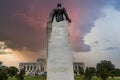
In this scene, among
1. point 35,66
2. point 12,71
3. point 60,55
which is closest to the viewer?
point 60,55

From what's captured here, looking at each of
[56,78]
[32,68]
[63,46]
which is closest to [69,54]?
[63,46]

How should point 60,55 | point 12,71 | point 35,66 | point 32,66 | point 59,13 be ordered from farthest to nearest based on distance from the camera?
point 32,66
point 35,66
point 12,71
point 59,13
point 60,55

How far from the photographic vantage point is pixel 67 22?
54.2 feet

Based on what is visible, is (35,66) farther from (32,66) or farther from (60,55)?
(60,55)

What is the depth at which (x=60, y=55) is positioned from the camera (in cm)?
1582

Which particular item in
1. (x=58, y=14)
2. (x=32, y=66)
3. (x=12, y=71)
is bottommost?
(x=58, y=14)

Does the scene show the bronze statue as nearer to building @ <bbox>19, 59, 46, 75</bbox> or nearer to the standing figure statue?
the standing figure statue

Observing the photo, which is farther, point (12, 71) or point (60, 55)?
point (12, 71)

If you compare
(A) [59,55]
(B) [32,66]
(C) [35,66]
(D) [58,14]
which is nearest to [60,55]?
(A) [59,55]

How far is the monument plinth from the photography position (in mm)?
15641

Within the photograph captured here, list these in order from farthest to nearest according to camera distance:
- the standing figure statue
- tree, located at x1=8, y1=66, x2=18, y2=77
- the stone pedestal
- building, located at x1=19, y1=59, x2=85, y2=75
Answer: building, located at x1=19, y1=59, x2=85, y2=75 < tree, located at x1=8, y1=66, x2=18, y2=77 < the standing figure statue < the stone pedestal

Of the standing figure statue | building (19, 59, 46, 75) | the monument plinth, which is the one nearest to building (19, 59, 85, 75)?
building (19, 59, 46, 75)

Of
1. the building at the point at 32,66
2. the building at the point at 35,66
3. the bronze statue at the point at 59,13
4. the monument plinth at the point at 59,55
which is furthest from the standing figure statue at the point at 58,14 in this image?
the building at the point at 32,66

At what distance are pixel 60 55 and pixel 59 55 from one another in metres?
0.06
